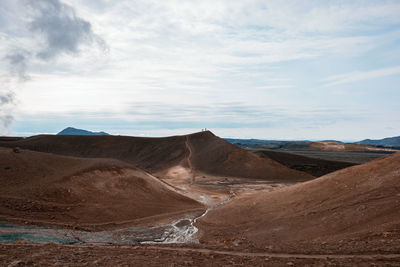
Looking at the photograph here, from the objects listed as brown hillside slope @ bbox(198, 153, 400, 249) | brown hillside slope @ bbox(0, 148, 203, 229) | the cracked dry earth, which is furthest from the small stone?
brown hillside slope @ bbox(0, 148, 203, 229)

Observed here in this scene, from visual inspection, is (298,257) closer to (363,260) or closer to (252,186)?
(363,260)

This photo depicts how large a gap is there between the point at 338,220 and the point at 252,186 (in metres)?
25.2

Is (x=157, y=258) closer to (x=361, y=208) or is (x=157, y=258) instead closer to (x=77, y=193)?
(x=361, y=208)

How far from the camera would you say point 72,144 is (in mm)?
65625

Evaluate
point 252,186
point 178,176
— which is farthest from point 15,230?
point 178,176

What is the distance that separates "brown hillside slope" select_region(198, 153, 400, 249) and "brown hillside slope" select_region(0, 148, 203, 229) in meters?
5.18

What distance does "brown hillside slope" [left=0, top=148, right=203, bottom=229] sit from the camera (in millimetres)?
17516

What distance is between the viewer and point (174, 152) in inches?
2339

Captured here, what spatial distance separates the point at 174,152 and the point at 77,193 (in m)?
39.2

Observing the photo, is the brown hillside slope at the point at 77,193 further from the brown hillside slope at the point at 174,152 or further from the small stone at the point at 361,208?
the brown hillside slope at the point at 174,152

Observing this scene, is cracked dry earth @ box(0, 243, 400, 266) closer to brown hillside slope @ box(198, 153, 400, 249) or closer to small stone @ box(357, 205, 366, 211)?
brown hillside slope @ box(198, 153, 400, 249)

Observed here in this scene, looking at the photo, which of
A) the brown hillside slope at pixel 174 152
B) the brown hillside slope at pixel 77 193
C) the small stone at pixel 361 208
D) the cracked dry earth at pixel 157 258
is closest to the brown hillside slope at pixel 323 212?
the small stone at pixel 361 208

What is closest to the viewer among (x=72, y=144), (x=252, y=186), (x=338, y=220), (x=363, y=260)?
(x=363, y=260)

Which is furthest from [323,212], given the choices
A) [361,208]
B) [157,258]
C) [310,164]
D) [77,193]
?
[310,164]
